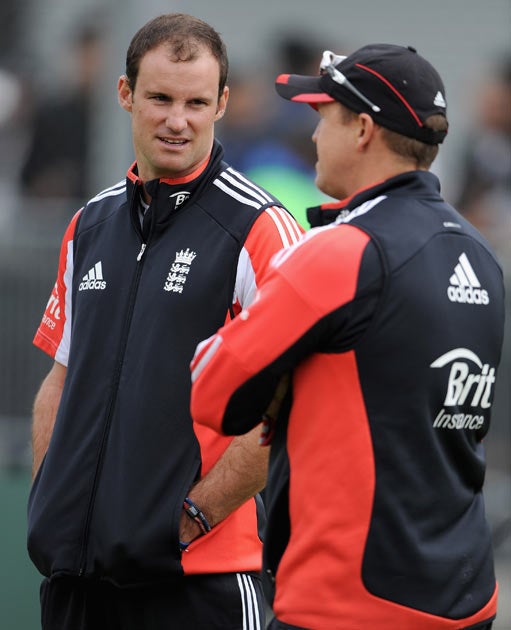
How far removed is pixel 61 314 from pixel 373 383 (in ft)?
5.12

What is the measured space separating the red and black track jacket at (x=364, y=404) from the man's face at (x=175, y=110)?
3.09 feet

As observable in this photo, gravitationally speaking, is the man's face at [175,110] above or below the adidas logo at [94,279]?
above

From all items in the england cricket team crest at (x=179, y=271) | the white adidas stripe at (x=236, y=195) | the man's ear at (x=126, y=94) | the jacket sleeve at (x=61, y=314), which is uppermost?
the man's ear at (x=126, y=94)

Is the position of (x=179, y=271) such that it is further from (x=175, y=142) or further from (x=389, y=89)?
(x=389, y=89)

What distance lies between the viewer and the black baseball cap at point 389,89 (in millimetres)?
3340

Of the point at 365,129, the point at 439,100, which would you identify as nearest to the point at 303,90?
the point at 365,129

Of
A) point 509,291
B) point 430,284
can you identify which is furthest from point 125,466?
point 509,291

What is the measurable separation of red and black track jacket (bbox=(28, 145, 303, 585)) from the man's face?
2.6 inches

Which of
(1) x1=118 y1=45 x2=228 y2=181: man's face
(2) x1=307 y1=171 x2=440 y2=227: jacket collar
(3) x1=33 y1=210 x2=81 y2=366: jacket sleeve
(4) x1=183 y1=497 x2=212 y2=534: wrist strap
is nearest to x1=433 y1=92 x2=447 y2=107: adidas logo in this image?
(2) x1=307 y1=171 x2=440 y2=227: jacket collar

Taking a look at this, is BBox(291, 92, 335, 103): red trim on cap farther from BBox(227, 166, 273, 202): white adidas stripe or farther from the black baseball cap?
BBox(227, 166, 273, 202): white adidas stripe

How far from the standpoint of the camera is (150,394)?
12.9 ft

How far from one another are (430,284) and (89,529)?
1365 millimetres

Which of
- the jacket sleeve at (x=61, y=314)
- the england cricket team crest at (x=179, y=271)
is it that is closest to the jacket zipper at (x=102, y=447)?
the england cricket team crest at (x=179, y=271)

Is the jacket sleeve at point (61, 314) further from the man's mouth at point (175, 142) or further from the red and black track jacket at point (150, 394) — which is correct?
the man's mouth at point (175, 142)
